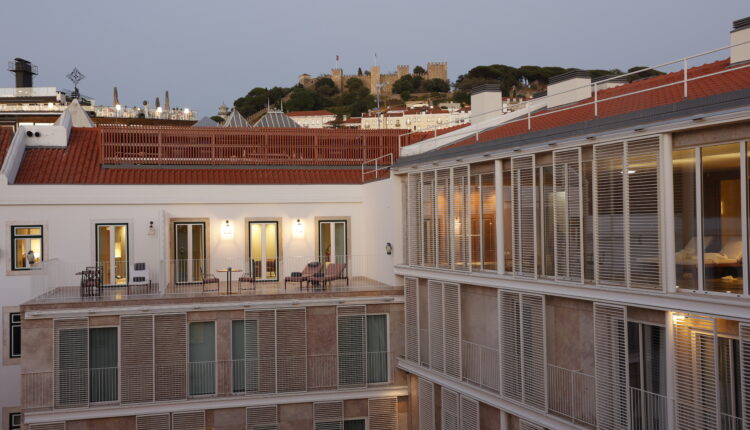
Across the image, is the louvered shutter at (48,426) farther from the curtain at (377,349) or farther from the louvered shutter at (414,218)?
the louvered shutter at (414,218)

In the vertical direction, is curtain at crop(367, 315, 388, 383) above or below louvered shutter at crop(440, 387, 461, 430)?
above

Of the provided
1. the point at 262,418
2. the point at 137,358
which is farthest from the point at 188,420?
the point at 137,358

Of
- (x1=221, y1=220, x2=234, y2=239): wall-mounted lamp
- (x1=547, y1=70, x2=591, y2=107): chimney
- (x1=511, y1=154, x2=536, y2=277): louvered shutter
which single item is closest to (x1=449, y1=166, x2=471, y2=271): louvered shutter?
(x1=511, y1=154, x2=536, y2=277): louvered shutter

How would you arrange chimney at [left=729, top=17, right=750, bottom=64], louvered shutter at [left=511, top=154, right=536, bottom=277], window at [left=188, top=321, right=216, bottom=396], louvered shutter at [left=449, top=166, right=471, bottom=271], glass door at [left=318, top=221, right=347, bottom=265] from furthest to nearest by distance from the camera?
glass door at [left=318, top=221, right=347, bottom=265] < window at [left=188, top=321, right=216, bottom=396] < louvered shutter at [left=449, top=166, right=471, bottom=271] < chimney at [left=729, top=17, right=750, bottom=64] < louvered shutter at [left=511, top=154, right=536, bottom=277]

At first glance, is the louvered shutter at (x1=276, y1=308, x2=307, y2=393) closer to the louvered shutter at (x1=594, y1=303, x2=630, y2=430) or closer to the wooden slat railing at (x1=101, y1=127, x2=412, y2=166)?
the wooden slat railing at (x1=101, y1=127, x2=412, y2=166)

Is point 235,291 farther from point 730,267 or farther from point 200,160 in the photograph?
point 730,267

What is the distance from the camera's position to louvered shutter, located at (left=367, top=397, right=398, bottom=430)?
19.6 m

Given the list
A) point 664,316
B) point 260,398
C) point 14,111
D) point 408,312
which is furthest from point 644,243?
point 14,111

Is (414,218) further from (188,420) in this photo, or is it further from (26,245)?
(26,245)

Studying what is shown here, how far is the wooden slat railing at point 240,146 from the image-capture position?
24.2 metres

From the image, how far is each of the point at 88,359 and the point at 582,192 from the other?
1317cm

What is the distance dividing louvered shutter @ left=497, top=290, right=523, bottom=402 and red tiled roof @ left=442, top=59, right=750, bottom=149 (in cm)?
388

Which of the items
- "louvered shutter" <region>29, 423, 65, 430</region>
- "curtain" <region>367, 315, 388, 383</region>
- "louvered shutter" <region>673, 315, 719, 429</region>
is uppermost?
"louvered shutter" <region>673, 315, 719, 429</region>

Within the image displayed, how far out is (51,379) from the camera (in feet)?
58.0
